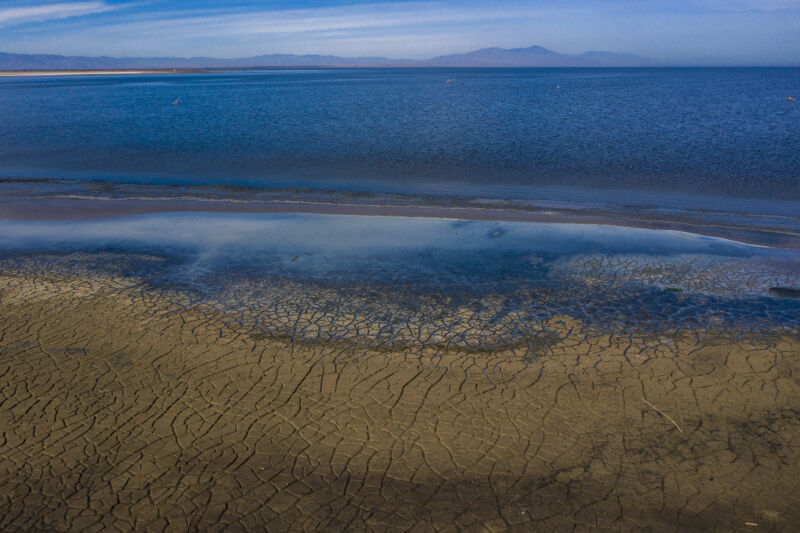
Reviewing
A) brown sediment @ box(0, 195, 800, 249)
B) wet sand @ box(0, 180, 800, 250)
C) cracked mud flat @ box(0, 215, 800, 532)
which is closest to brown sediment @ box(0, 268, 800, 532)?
cracked mud flat @ box(0, 215, 800, 532)

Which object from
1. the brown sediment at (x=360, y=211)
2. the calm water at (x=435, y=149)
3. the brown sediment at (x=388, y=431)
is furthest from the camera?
the calm water at (x=435, y=149)

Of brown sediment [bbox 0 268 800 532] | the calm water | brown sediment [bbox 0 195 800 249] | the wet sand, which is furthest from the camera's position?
the calm water

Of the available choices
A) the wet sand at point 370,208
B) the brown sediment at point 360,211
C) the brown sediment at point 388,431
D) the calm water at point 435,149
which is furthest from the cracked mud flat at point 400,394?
the calm water at point 435,149

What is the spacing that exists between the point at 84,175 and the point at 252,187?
647 cm

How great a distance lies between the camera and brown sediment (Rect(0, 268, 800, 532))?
13.6 feet

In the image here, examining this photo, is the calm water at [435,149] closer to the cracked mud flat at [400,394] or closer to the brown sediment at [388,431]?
the cracked mud flat at [400,394]

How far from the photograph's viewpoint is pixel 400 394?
556cm

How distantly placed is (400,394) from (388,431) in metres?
0.58

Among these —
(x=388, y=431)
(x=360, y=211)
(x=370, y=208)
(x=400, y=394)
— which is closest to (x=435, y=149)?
(x=370, y=208)

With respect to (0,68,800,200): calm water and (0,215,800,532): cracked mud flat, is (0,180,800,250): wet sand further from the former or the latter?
(0,215,800,532): cracked mud flat

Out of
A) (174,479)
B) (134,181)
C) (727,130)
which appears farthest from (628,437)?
(727,130)

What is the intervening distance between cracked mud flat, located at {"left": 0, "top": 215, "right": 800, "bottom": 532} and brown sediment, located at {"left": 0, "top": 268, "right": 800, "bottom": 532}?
21 millimetres

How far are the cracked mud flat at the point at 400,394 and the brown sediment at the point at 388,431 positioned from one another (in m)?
0.02

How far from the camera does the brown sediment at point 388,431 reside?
414 cm
